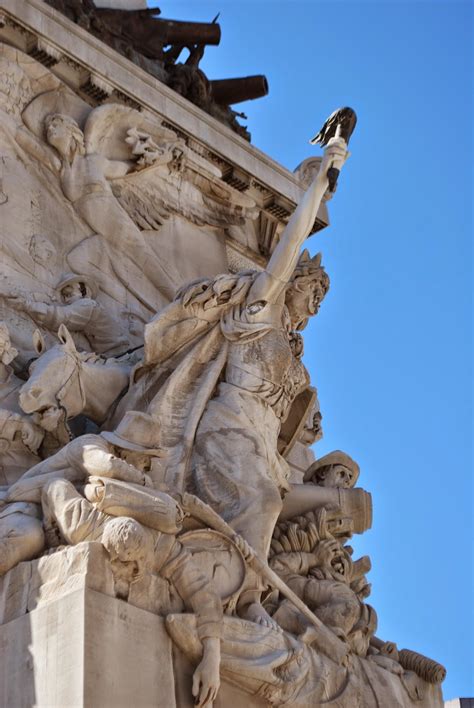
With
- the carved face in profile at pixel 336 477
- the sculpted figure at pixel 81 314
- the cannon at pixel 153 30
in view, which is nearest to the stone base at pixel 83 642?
the sculpted figure at pixel 81 314

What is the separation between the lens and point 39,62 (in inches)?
484

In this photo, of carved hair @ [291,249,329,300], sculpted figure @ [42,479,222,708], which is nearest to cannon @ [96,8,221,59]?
carved hair @ [291,249,329,300]

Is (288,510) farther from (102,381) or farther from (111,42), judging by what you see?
(111,42)

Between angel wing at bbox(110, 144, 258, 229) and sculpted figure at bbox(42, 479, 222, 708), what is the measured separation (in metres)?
4.04

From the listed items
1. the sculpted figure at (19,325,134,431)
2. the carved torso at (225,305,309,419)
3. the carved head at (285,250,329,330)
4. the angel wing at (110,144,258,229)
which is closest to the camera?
the sculpted figure at (19,325,134,431)

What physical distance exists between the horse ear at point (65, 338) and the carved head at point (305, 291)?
5.53 ft

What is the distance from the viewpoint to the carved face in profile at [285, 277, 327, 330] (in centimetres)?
1130

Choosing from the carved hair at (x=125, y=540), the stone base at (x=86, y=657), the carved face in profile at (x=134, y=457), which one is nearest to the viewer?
the stone base at (x=86, y=657)

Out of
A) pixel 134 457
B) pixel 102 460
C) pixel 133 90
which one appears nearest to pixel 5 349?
pixel 134 457

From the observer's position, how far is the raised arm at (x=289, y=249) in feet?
35.5

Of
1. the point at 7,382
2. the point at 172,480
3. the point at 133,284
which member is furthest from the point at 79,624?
the point at 133,284

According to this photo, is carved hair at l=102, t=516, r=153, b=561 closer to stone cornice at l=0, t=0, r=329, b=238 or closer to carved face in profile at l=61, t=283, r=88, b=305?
carved face in profile at l=61, t=283, r=88, b=305

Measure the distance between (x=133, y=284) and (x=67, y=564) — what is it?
3.85 metres

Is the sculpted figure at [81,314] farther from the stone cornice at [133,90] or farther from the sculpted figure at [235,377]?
the stone cornice at [133,90]
